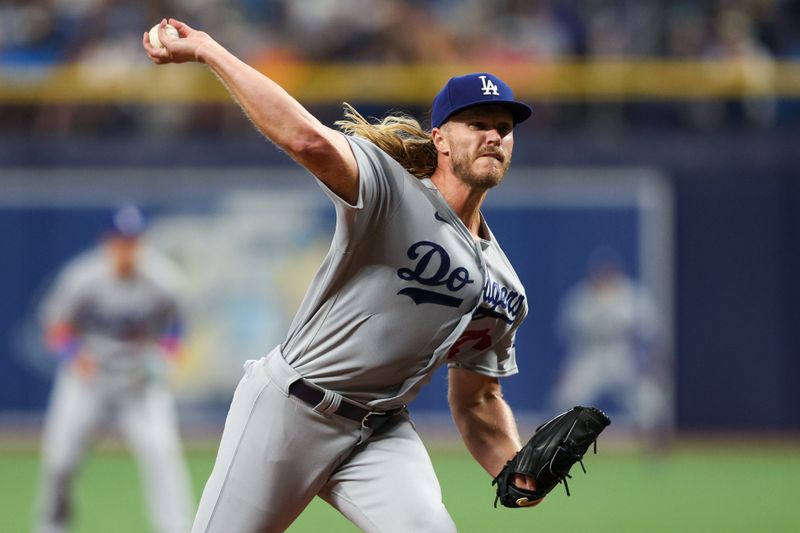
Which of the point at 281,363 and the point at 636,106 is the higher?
the point at 636,106

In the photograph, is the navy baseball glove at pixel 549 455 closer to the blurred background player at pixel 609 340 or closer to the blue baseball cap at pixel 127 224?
the blue baseball cap at pixel 127 224

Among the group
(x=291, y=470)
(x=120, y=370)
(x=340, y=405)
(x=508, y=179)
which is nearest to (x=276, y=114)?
(x=340, y=405)

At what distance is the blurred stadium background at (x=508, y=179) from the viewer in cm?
1517

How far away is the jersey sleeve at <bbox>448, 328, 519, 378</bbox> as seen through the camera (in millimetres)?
4977

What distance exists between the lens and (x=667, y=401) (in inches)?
600

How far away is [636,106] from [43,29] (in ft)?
23.6

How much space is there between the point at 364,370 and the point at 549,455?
0.77 metres

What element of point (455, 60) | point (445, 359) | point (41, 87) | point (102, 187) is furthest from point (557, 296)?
point (445, 359)

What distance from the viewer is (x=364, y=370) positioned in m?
4.64

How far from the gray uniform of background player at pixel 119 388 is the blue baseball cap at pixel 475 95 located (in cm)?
483

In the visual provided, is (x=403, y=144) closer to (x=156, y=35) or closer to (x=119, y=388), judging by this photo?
(x=156, y=35)

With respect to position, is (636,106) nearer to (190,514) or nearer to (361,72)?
(361,72)

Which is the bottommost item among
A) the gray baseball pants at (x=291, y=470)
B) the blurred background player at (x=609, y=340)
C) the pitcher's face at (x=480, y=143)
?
the blurred background player at (x=609, y=340)

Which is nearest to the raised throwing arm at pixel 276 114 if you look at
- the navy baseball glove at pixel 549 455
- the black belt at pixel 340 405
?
the black belt at pixel 340 405
